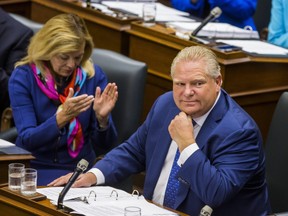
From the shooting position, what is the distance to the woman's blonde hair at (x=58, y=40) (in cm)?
447

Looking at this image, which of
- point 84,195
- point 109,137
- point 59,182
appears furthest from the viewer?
point 109,137

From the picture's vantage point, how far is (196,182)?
11.1 ft

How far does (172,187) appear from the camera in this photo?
3.61 m

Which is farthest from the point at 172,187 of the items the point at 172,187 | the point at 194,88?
the point at 194,88

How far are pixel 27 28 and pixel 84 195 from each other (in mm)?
2230

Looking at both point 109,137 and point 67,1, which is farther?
point 67,1

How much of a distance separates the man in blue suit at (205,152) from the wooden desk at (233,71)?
112 centimetres

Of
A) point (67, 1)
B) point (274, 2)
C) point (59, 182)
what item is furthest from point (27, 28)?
point (59, 182)

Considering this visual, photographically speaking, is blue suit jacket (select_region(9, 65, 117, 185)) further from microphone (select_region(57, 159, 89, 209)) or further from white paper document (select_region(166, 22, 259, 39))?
microphone (select_region(57, 159, 89, 209))

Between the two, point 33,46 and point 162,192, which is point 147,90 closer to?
point 33,46

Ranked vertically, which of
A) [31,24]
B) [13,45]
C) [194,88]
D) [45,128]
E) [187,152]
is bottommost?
[45,128]

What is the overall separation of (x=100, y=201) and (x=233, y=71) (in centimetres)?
166

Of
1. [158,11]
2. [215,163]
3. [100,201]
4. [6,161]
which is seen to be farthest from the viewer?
[158,11]

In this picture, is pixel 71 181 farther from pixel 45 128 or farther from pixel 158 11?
pixel 158 11
